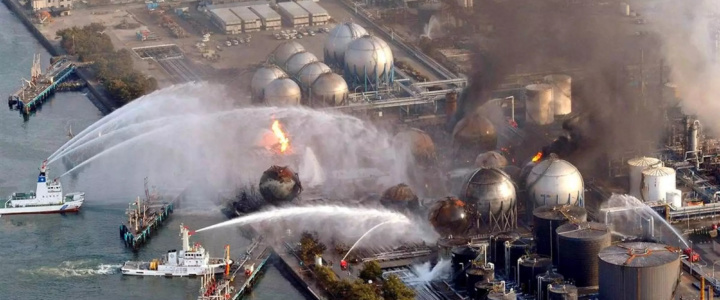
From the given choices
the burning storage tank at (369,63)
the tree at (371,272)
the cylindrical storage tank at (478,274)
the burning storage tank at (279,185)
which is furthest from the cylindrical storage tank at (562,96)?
the cylindrical storage tank at (478,274)

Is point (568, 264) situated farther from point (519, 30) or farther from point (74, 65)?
point (74, 65)

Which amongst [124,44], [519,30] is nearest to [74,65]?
[124,44]

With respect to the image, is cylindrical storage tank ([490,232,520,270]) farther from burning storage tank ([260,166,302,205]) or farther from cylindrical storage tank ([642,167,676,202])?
burning storage tank ([260,166,302,205])

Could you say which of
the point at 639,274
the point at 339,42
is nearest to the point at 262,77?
the point at 339,42

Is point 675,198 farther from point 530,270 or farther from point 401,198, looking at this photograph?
point 401,198

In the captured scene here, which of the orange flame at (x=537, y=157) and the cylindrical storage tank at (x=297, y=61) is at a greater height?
the cylindrical storage tank at (x=297, y=61)

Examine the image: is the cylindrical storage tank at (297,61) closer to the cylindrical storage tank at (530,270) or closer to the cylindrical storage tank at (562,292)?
the cylindrical storage tank at (530,270)
